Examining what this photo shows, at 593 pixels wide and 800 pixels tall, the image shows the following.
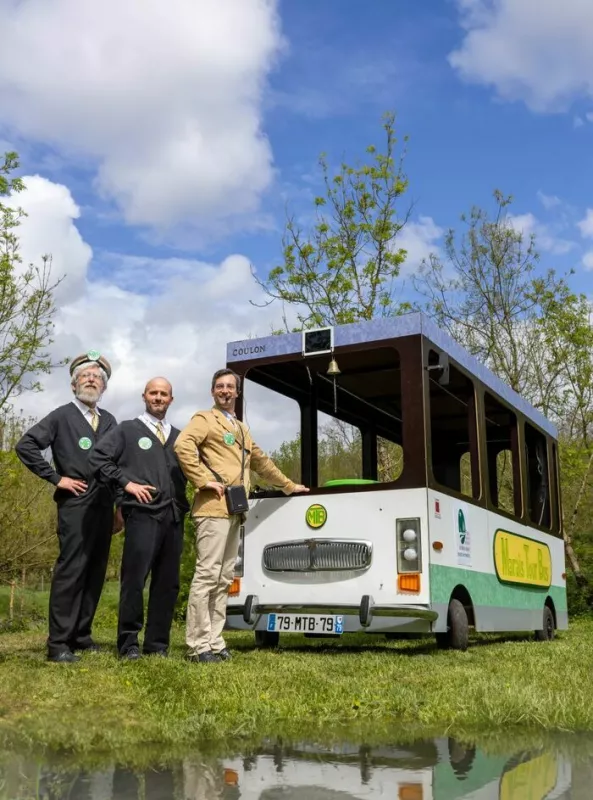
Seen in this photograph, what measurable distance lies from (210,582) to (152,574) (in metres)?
0.43

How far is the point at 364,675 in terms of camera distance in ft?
17.7

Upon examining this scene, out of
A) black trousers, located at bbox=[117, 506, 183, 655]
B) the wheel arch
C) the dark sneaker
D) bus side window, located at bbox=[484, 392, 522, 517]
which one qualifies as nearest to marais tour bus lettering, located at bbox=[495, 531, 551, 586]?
bus side window, located at bbox=[484, 392, 522, 517]

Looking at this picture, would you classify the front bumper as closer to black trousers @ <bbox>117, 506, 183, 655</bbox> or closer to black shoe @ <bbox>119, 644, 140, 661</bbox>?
black trousers @ <bbox>117, 506, 183, 655</bbox>

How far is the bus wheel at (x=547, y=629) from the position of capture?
10891 mm

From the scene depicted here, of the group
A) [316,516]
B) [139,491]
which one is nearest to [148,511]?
[139,491]

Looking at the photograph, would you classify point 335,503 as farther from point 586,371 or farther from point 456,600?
point 586,371

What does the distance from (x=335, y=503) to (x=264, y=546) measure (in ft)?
2.57

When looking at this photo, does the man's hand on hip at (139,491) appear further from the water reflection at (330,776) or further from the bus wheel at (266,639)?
the water reflection at (330,776)

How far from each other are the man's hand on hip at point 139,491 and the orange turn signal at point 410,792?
143 inches

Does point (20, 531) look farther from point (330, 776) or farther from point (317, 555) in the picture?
point (330, 776)

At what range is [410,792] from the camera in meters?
2.78

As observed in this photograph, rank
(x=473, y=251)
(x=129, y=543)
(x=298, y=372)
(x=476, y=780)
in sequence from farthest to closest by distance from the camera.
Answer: (x=473, y=251) → (x=298, y=372) → (x=129, y=543) → (x=476, y=780)


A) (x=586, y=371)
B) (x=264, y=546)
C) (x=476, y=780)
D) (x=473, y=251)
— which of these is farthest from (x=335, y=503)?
(x=473, y=251)

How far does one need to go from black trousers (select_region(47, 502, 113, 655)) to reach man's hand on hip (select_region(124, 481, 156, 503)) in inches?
16.3
